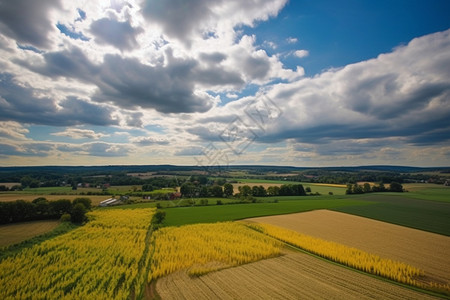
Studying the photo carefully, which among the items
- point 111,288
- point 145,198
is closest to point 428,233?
point 111,288

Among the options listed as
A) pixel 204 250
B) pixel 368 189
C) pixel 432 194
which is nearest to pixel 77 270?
pixel 204 250

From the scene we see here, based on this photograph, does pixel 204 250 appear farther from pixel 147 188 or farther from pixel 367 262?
pixel 147 188

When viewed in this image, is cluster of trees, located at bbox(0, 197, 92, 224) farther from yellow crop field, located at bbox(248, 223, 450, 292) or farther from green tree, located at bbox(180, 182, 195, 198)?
yellow crop field, located at bbox(248, 223, 450, 292)

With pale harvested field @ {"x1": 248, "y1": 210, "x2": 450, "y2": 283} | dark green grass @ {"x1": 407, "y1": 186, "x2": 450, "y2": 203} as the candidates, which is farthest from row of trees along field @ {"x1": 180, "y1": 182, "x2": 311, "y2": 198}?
pale harvested field @ {"x1": 248, "y1": 210, "x2": 450, "y2": 283}

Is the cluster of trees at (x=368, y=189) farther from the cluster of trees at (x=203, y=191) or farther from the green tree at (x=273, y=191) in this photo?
the cluster of trees at (x=203, y=191)

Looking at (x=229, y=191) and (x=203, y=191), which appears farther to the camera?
(x=229, y=191)

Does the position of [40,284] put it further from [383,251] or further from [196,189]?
[196,189]
